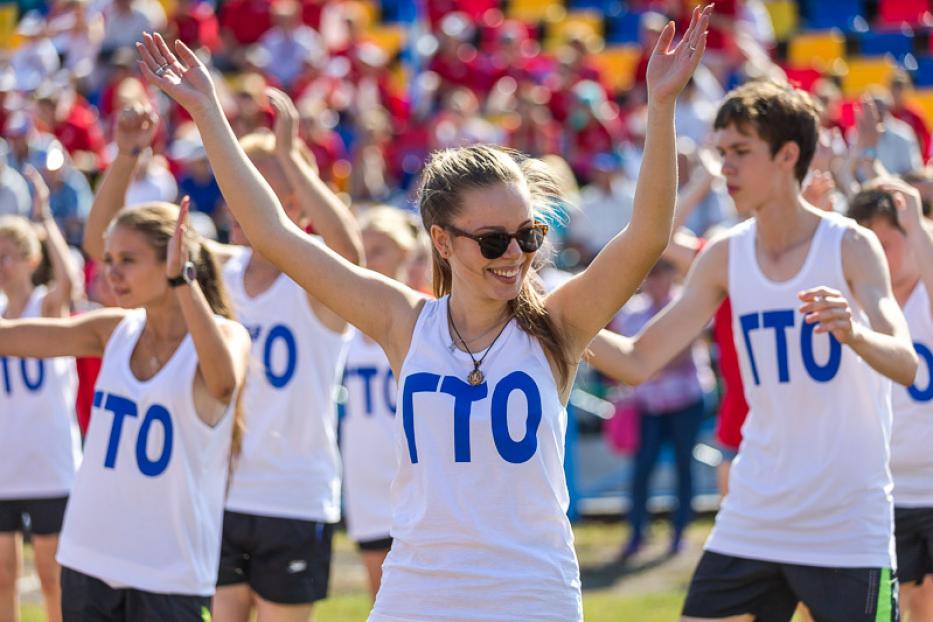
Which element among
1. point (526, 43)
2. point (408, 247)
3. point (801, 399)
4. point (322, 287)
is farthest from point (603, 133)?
point (322, 287)

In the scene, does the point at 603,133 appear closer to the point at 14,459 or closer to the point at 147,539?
the point at 14,459

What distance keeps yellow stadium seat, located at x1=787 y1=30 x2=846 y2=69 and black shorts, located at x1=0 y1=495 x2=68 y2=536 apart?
10141 mm

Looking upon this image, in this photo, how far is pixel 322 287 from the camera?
336 cm


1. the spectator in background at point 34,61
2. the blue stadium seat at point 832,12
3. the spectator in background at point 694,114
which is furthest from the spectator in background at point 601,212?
the spectator in background at point 34,61

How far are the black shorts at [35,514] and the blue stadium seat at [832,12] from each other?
35.8ft

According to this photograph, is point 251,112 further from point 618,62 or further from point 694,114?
point 618,62

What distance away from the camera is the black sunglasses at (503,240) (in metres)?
3.21

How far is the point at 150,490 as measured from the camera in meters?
4.38

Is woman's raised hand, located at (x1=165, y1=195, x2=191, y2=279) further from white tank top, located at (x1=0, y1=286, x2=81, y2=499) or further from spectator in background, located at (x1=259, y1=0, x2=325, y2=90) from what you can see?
spectator in background, located at (x1=259, y1=0, x2=325, y2=90)

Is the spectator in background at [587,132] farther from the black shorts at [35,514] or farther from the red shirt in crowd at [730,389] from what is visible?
the black shorts at [35,514]

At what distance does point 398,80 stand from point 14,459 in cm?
1020

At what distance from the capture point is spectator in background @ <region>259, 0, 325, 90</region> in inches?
583

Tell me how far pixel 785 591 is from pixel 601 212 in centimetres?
771

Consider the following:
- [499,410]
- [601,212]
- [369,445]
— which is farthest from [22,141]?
[499,410]
